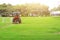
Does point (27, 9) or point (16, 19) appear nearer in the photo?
point (27, 9)

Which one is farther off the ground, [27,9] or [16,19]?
[27,9]

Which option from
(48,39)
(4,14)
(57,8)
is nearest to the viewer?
(48,39)

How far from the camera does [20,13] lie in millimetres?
10516

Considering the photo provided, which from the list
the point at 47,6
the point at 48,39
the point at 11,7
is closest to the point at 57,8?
the point at 47,6

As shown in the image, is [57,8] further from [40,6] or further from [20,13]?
[20,13]

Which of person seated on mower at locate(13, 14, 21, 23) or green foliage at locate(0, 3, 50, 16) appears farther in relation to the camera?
person seated on mower at locate(13, 14, 21, 23)

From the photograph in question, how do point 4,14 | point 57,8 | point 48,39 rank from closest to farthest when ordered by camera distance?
point 48,39, point 4,14, point 57,8

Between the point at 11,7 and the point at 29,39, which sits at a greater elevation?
the point at 11,7

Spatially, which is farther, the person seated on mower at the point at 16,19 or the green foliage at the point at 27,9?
the person seated on mower at the point at 16,19

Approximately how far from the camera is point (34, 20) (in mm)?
11430

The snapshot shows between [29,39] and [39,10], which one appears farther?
[39,10]

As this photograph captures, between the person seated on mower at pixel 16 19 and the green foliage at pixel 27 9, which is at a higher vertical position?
the green foliage at pixel 27 9

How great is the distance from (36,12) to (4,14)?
5.60ft

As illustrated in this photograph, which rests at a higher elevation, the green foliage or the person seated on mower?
the green foliage
